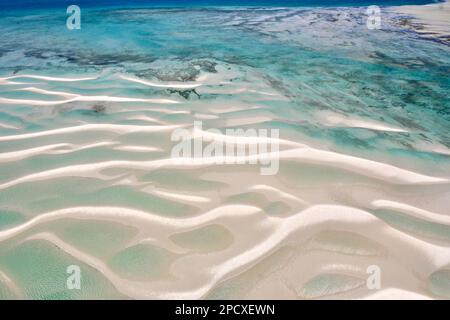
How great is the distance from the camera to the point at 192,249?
129 centimetres

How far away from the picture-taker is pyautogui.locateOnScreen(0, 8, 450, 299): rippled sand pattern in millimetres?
1192

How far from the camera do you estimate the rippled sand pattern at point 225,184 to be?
1192 millimetres

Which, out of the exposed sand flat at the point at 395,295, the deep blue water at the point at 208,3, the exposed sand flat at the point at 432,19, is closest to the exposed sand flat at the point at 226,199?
the exposed sand flat at the point at 395,295

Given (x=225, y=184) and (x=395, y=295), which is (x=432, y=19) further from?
(x=395, y=295)

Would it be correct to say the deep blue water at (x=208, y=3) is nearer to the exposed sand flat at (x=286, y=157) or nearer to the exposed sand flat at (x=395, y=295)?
the exposed sand flat at (x=286, y=157)

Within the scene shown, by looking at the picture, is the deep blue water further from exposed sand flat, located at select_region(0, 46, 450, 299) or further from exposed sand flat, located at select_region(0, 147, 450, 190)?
exposed sand flat, located at select_region(0, 147, 450, 190)

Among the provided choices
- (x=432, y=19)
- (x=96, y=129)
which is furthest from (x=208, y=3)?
(x=96, y=129)

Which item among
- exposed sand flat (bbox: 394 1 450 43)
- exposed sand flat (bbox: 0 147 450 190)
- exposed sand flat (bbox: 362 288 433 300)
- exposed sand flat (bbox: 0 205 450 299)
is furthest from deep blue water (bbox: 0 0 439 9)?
exposed sand flat (bbox: 362 288 433 300)

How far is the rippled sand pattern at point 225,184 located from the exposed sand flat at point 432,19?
1804 mm

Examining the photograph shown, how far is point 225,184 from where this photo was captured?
1.63 meters

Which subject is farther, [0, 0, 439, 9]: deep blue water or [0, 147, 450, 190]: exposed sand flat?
[0, 0, 439, 9]: deep blue water

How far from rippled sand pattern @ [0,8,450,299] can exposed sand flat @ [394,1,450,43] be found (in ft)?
5.92
